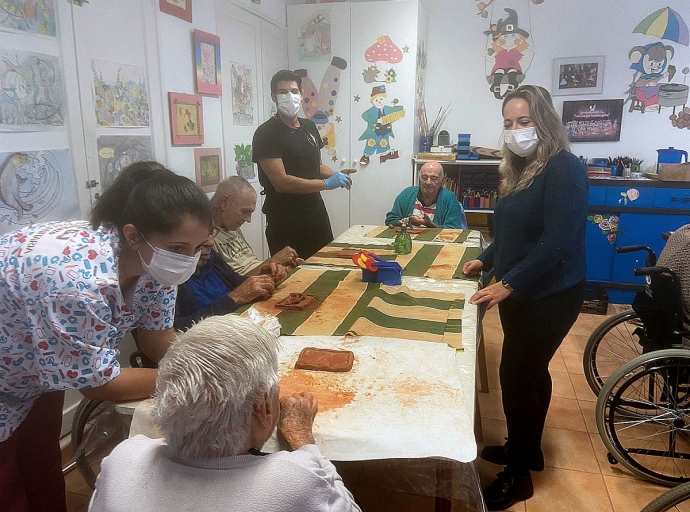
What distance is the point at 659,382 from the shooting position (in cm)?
212

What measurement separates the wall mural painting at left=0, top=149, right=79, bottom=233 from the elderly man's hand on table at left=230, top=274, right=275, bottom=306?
34.3 inches

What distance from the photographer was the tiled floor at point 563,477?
1921 millimetres

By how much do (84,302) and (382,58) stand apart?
3622 millimetres

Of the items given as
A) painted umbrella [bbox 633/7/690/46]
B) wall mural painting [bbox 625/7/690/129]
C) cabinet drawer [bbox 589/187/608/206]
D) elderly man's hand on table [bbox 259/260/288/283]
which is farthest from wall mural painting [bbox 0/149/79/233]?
painted umbrella [bbox 633/7/690/46]

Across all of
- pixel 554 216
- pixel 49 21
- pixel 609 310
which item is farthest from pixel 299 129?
pixel 609 310

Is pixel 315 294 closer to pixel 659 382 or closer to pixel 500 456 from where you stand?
pixel 500 456

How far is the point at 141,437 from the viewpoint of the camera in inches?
37.3

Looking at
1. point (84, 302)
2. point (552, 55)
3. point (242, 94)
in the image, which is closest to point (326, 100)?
point (242, 94)

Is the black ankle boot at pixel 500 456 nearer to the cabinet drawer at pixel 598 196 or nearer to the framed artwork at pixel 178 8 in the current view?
the cabinet drawer at pixel 598 196

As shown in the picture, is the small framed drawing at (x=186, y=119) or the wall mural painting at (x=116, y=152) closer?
the wall mural painting at (x=116, y=152)

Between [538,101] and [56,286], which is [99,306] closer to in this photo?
[56,286]

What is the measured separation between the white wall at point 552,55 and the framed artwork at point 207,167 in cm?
227

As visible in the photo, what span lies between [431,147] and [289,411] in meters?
3.79

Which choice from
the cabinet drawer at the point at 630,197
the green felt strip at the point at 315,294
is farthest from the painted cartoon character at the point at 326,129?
the green felt strip at the point at 315,294
